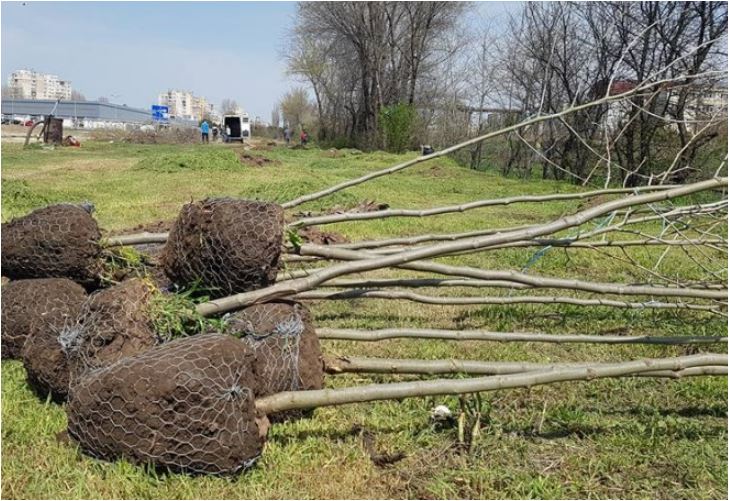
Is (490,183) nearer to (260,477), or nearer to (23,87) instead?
(260,477)

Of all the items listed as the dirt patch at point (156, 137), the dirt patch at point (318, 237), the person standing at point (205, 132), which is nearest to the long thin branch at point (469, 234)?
the dirt patch at point (318, 237)

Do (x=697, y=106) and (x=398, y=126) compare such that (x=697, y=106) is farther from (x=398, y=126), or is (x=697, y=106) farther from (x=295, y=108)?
(x=295, y=108)

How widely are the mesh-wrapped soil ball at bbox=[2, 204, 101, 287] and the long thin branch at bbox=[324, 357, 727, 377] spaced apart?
4.79ft

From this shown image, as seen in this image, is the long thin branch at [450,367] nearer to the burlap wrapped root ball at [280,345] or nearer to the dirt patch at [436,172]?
the burlap wrapped root ball at [280,345]

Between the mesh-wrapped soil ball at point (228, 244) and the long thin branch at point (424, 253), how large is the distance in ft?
0.38

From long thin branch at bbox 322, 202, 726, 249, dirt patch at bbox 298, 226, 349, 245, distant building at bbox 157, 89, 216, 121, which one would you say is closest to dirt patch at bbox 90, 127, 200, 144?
dirt patch at bbox 298, 226, 349, 245

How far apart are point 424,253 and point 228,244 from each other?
3.12 feet

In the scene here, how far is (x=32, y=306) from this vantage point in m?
3.39

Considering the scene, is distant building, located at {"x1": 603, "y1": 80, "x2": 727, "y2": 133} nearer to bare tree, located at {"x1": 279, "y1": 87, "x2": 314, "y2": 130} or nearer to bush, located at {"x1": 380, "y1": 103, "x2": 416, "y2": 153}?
bush, located at {"x1": 380, "y1": 103, "x2": 416, "y2": 153}

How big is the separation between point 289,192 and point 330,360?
27.9 ft

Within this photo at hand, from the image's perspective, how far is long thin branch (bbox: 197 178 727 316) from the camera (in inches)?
118

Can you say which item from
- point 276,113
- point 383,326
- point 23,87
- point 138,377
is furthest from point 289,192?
point 23,87

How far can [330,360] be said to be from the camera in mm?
3328

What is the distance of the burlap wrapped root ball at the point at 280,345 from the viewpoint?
9.50 ft
